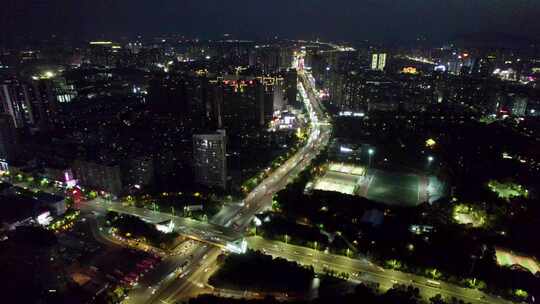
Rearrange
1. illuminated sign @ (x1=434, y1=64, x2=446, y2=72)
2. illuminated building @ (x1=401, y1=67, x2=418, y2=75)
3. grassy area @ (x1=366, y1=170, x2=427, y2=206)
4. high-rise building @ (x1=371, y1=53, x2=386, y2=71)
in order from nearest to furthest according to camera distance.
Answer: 1. grassy area @ (x1=366, y1=170, x2=427, y2=206)
2. illuminated building @ (x1=401, y1=67, x2=418, y2=75)
3. illuminated sign @ (x1=434, y1=64, x2=446, y2=72)
4. high-rise building @ (x1=371, y1=53, x2=386, y2=71)

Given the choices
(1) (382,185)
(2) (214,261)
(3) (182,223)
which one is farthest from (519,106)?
(2) (214,261)

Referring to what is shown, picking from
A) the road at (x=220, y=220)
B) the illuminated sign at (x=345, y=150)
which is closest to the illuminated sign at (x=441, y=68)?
the road at (x=220, y=220)

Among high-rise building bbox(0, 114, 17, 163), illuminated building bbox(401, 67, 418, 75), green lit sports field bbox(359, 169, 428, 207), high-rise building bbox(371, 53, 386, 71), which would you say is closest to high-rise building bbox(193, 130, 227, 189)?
green lit sports field bbox(359, 169, 428, 207)

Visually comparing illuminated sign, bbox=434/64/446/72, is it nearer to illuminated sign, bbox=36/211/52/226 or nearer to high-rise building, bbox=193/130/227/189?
high-rise building, bbox=193/130/227/189

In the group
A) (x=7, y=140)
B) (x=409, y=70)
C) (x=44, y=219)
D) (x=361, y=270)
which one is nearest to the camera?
(x=361, y=270)

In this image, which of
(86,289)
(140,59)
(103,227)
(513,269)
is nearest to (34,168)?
(103,227)

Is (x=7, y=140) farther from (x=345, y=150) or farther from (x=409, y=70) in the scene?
(x=409, y=70)
